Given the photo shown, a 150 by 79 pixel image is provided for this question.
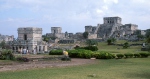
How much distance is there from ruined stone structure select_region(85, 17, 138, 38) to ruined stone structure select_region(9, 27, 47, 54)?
57324 millimetres

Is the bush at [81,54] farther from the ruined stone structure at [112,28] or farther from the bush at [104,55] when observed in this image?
the ruined stone structure at [112,28]

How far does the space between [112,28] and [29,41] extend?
67.9m

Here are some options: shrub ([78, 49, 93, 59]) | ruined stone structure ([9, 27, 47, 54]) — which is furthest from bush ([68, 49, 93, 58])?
ruined stone structure ([9, 27, 47, 54])

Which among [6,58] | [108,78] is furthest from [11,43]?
[108,78]

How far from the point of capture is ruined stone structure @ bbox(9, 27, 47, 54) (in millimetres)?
53438

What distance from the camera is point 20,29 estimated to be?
196ft

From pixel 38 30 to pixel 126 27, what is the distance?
6707 cm

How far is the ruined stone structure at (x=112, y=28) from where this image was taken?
114938 millimetres

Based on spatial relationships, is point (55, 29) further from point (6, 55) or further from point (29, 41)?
point (6, 55)

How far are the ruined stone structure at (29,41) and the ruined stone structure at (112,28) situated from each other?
5732 cm

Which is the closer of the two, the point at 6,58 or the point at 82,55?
the point at 6,58

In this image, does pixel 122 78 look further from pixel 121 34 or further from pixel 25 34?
pixel 121 34

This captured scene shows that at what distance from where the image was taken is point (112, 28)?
4535 inches

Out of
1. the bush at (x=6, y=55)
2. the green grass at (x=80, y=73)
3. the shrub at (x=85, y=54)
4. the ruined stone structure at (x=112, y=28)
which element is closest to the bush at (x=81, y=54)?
the shrub at (x=85, y=54)
